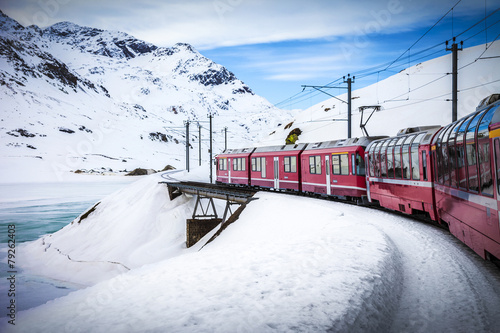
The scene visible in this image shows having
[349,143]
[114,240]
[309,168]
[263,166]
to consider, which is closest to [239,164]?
[263,166]

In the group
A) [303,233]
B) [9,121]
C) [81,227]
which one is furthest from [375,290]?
[9,121]

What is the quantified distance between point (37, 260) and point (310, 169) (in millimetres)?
25906

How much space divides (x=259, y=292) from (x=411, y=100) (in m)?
72.3

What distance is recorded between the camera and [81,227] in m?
40.3

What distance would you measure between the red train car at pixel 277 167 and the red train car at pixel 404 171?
655 centimetres

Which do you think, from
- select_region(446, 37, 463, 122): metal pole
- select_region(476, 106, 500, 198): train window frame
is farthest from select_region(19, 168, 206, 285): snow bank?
select_region(476, 106, 500, 198): train window frame

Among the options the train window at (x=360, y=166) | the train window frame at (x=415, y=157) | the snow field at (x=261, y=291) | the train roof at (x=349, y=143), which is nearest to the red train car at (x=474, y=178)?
the snow field at (x=261, y=291)

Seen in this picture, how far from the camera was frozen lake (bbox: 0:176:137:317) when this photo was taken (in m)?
24.6

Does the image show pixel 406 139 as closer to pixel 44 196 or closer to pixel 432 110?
pixel 432 110

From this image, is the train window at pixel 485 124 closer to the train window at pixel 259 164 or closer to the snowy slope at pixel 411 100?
the train window at pixel 259 164

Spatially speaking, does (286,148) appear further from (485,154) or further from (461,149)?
(485,154)

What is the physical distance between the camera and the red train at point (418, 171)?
7.66m

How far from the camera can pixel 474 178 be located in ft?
27.2

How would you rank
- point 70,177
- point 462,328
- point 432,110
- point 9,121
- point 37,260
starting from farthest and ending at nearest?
point 9,121, point 70,177, point 432,110, point 37,260, point 462,328
